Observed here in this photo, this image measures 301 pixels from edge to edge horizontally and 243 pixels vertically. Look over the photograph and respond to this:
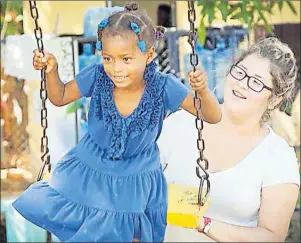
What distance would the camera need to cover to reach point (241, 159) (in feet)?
9.05

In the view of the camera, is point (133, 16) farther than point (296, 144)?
No

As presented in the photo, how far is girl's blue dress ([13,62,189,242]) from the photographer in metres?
1.96

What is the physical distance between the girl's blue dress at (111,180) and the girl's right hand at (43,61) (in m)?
0.14

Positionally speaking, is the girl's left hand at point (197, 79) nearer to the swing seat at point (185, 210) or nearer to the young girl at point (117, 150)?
the young girl at point (117, 150)

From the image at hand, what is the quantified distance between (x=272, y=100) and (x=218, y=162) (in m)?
0.31

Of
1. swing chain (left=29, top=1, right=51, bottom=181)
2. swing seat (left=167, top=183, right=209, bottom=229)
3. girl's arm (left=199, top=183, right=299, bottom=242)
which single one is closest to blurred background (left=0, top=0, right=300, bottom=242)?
girl's arm (left=199, top=183, right=299, bottom=242)

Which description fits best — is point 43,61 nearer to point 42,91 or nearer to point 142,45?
point 42,91

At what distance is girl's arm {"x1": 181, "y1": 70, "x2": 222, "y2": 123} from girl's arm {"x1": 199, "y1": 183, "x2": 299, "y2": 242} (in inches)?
25.5

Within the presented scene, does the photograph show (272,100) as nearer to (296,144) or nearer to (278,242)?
(278,242)

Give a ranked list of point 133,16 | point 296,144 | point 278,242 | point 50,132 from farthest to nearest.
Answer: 1. point 296,144
2. point 50,132
3. point 278,242
4. point 133,16

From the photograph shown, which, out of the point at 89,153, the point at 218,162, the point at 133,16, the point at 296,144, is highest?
the point at 133,16

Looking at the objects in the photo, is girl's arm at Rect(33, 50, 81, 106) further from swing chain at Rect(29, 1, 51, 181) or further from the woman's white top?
the woman's white top

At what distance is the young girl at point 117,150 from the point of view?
1938 millimetres

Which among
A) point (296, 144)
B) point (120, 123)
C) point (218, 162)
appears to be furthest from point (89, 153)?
point (296, 144)
